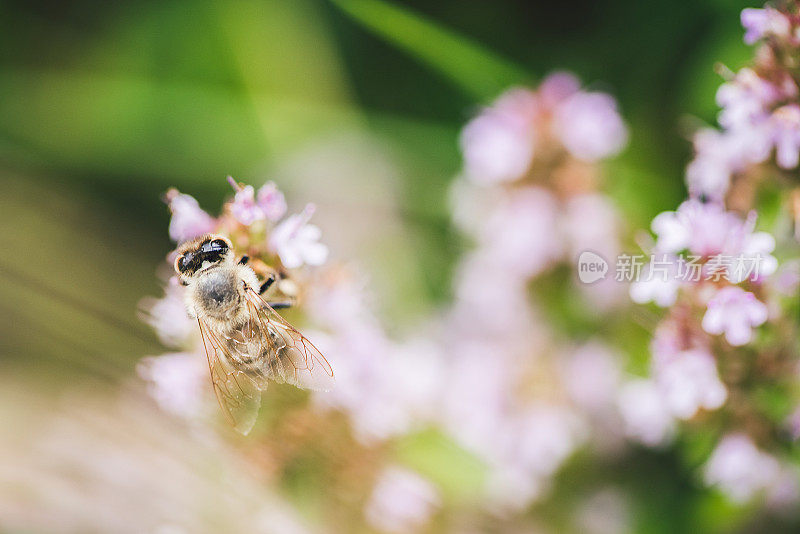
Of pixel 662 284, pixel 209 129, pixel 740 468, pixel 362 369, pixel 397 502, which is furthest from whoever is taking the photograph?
pixel 209 129

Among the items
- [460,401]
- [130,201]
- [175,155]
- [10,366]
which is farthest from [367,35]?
[10,366]

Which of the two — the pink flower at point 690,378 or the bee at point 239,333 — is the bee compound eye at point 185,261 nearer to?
the bee at point 239,333

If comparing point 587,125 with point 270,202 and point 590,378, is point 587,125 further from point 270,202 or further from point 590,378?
point 270,202

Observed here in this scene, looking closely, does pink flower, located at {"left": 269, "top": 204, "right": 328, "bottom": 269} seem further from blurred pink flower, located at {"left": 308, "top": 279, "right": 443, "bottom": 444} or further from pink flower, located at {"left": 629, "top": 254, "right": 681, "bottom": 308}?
pink flower, located at {"left": 629, "top": 254, "right": 681, "bottom": 308}

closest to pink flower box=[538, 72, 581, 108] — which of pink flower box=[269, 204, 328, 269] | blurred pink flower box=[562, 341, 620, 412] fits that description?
blurred pink flower box=[562, 341, 620, 412]

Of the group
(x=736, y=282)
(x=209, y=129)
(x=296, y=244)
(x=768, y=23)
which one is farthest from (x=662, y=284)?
(x=209, y=129)
